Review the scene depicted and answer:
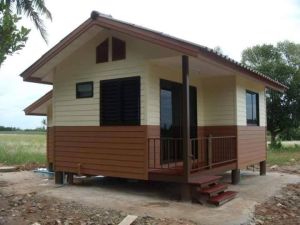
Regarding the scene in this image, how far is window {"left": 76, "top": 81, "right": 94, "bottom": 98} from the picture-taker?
11.1m

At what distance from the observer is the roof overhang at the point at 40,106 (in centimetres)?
1534

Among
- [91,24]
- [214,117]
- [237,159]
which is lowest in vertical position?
[237,159]

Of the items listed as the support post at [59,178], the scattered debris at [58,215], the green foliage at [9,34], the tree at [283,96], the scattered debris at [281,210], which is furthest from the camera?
the tree at [283,96]

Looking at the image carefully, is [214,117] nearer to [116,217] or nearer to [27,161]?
[116,217]

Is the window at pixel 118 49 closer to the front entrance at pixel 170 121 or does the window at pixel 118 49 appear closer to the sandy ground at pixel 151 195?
the front entrance at pixel 170 121

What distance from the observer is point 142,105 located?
10.1 meters

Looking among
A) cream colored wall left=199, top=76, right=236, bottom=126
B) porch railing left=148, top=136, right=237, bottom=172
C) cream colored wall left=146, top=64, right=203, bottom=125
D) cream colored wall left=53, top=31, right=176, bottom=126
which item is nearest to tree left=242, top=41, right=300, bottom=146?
cream colored wall left=199, top=76, right=236, bottom=126

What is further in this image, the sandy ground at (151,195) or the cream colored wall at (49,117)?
the cream colored wall at (49,117)

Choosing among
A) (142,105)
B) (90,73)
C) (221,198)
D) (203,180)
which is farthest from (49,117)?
(221,198)

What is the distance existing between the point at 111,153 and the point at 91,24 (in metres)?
3.18

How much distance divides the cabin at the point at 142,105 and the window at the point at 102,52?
0.03 metres

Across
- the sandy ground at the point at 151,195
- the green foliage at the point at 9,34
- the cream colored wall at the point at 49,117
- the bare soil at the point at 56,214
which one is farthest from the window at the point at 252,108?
the green foliage at the point at 9,34

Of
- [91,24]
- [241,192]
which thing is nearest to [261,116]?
[241,192]

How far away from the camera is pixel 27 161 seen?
19078 millimetres
